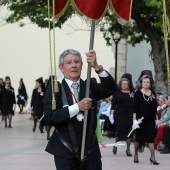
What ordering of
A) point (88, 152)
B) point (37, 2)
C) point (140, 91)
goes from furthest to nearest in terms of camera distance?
point (37, 2)
point (140, 91)
point (88, 152)

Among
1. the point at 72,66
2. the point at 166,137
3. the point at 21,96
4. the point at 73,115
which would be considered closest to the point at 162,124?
the point at 166,137

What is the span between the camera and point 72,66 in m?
6.79

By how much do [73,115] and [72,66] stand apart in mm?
467

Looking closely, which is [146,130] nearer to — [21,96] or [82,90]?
[82,90]

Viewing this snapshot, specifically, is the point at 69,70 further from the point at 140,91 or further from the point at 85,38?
the point at 85,38

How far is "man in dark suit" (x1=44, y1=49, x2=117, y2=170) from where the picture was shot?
6660mm

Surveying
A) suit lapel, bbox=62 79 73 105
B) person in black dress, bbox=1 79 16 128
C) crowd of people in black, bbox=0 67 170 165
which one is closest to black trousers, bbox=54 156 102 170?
suit lapel, bbox=62 79 73 105

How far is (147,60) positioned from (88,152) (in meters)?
28.0

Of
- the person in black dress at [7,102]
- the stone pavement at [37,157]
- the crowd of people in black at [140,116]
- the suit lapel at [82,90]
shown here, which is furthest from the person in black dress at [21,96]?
the suit lapel at [82,90]

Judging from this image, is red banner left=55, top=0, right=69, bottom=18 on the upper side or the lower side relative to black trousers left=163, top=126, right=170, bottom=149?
upper

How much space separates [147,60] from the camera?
34.6 meters

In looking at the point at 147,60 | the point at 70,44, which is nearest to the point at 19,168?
the point at 147,60

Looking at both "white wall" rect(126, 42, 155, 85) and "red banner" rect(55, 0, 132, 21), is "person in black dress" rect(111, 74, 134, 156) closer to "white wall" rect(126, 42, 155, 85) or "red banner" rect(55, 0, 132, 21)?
"red banner" rect(55, 0, 132, 21)

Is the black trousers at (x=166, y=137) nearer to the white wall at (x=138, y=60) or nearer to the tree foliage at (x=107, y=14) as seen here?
the tree foliage at (x=107, y=14)
